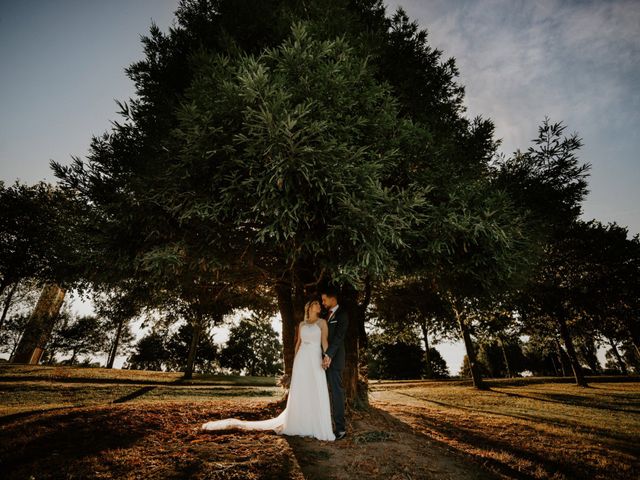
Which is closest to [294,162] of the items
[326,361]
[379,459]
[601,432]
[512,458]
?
[326,361]

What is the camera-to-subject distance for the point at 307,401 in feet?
19.5

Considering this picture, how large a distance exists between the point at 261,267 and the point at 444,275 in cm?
528

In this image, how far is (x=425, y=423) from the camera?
902cm

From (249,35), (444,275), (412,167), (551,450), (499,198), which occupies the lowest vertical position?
(551,450)

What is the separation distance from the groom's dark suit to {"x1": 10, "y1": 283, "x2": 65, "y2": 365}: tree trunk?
78.8ft

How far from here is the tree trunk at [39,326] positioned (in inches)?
859

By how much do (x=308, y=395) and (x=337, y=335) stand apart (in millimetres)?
1279

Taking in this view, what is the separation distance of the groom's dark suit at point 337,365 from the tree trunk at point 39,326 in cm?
2401

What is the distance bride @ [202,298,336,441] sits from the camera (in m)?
5.85

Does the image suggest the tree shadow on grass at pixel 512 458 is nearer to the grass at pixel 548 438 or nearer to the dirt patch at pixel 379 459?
the grass at pixel 548 438

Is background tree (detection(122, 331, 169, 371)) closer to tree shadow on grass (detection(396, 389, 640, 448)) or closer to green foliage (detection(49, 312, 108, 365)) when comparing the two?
green foliage (detection(49, 312, 108, 365))

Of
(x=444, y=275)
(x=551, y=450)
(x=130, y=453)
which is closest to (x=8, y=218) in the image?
(x=130, y=453)

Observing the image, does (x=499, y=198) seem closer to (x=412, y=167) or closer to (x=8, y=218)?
(x=412, y=167)

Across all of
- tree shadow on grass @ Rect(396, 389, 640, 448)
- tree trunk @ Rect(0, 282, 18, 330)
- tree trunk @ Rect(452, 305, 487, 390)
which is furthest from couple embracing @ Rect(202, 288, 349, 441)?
tree trunk @ Rect(0, 282, 18, 330)
